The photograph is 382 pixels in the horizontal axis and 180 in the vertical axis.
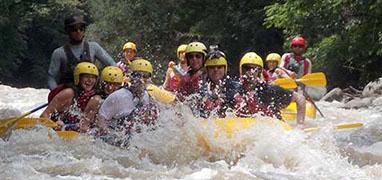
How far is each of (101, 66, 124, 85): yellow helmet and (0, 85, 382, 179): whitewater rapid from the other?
1.66 ft

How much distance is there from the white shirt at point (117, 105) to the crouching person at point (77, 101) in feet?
0.70

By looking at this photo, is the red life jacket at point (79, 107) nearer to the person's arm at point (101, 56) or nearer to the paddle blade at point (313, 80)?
the person's arm at point (101, 56)

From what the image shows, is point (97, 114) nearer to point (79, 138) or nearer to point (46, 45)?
point (79, 138)

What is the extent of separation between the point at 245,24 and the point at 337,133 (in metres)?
13.5

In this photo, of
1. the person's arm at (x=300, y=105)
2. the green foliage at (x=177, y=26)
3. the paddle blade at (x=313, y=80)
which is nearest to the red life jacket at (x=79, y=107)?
the person's arm at (x=300, y=105)

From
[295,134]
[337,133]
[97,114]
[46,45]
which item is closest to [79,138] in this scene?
[97,114]

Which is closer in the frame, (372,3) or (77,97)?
(77,97)

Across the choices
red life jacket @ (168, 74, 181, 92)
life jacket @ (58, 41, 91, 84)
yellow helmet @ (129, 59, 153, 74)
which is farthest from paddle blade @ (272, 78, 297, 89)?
life jacket @ (58, 41, 91, 84)

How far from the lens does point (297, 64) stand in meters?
9.25

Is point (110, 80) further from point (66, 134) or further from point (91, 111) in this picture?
point (66, 134)

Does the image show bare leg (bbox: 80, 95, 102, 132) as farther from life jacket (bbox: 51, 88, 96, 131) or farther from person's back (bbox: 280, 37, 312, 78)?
person's back (bbox: 280, 37, 312, 78)

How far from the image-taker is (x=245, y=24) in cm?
2053

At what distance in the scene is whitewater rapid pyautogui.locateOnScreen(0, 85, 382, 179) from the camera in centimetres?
514

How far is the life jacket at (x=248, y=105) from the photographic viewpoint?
641 centimetres
